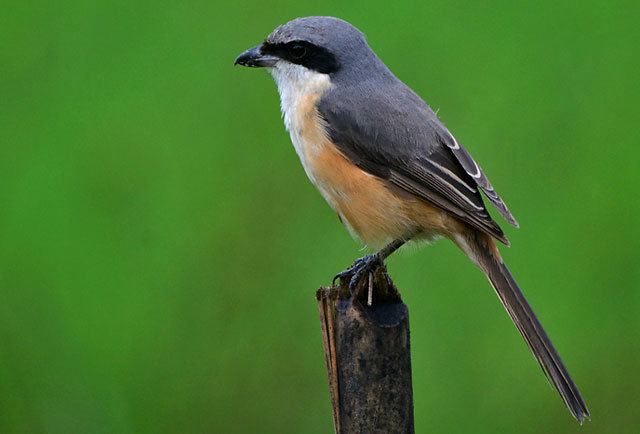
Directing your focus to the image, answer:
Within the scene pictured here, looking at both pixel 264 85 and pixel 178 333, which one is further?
pixel 264 85

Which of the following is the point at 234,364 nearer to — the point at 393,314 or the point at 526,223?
the point at 526,223

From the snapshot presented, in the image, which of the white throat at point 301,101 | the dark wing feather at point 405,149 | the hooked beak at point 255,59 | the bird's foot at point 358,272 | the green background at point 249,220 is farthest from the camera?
the green background at point 249,220

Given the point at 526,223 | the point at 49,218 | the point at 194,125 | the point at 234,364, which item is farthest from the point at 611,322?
the point at 49,218

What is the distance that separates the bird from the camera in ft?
18.2

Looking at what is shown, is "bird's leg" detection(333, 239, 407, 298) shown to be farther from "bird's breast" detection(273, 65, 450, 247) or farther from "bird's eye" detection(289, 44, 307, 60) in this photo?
"bird's eye" detection(289, 44, 307, 60)

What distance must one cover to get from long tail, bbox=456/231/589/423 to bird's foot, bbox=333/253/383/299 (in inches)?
20.4

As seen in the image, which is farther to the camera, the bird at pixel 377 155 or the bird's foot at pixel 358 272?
the bird at pixel 377 155

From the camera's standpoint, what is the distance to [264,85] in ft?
25.4

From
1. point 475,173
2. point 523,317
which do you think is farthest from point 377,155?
point 523,317

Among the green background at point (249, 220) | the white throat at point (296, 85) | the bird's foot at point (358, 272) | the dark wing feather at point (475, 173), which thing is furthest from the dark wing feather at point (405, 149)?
the green background at point (249, 220)

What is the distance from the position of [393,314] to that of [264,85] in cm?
337

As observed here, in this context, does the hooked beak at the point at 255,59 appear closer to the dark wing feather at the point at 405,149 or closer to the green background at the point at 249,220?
the dark wing feather at the point at 405,149

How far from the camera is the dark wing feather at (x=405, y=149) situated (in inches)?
218

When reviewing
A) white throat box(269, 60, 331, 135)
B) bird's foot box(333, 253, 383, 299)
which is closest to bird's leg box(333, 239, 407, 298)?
bird's foot box(333, 253, 383, 299)
